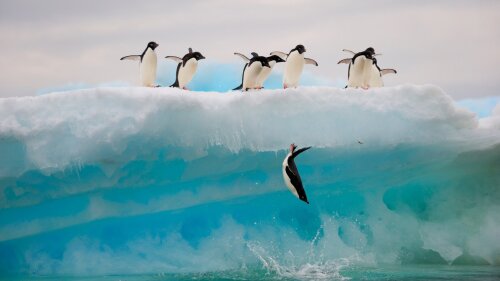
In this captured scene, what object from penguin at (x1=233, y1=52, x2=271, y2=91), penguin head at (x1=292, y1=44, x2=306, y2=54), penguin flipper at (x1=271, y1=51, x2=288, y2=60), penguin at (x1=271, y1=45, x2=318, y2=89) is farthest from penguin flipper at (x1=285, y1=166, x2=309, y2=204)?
penguin flipper at (x1=271, y1=51, x2=288, y2=60)

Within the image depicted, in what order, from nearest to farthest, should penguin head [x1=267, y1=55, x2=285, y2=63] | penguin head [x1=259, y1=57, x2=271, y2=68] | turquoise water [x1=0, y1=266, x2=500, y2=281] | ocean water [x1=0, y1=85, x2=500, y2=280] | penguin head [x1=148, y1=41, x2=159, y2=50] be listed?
turquoise water [x1=0, y1=266, x2=500, y2=281] → ocean water [x1=0, y1=85, x2=500, y2=280] → penguin head [x1=259, y1=57, x2=271, y2=68] → penguin head [x1=267, y1=55, x2=285, y2=63] → penguin head [x1=148, y1=41, x2=159, y2=50]

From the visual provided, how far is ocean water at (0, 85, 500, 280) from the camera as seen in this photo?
9.05 meters

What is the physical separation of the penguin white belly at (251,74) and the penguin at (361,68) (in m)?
1.30

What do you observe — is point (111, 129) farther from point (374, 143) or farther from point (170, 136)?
point (374, 143)

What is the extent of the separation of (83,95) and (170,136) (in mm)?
1002

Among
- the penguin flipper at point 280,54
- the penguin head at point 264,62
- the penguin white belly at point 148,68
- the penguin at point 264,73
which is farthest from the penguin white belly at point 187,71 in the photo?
the penguin head at point 264,62

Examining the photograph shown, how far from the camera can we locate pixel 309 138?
9531mm

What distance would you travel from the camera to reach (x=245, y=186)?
32.2 feet

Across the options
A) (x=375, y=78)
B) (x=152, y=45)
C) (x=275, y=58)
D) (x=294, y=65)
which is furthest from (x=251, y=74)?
(x=375, y=78)

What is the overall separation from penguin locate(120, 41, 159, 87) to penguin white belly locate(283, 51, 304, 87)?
6.07 feet

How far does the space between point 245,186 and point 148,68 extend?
280 cm

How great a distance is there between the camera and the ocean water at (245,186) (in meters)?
9.05

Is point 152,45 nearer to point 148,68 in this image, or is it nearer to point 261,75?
point 148,68

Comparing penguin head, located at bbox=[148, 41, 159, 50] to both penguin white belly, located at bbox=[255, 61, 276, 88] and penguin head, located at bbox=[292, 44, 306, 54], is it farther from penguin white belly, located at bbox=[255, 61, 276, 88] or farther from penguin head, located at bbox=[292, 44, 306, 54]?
penguin head, located at bbox=[292, 44, 306, 54]
